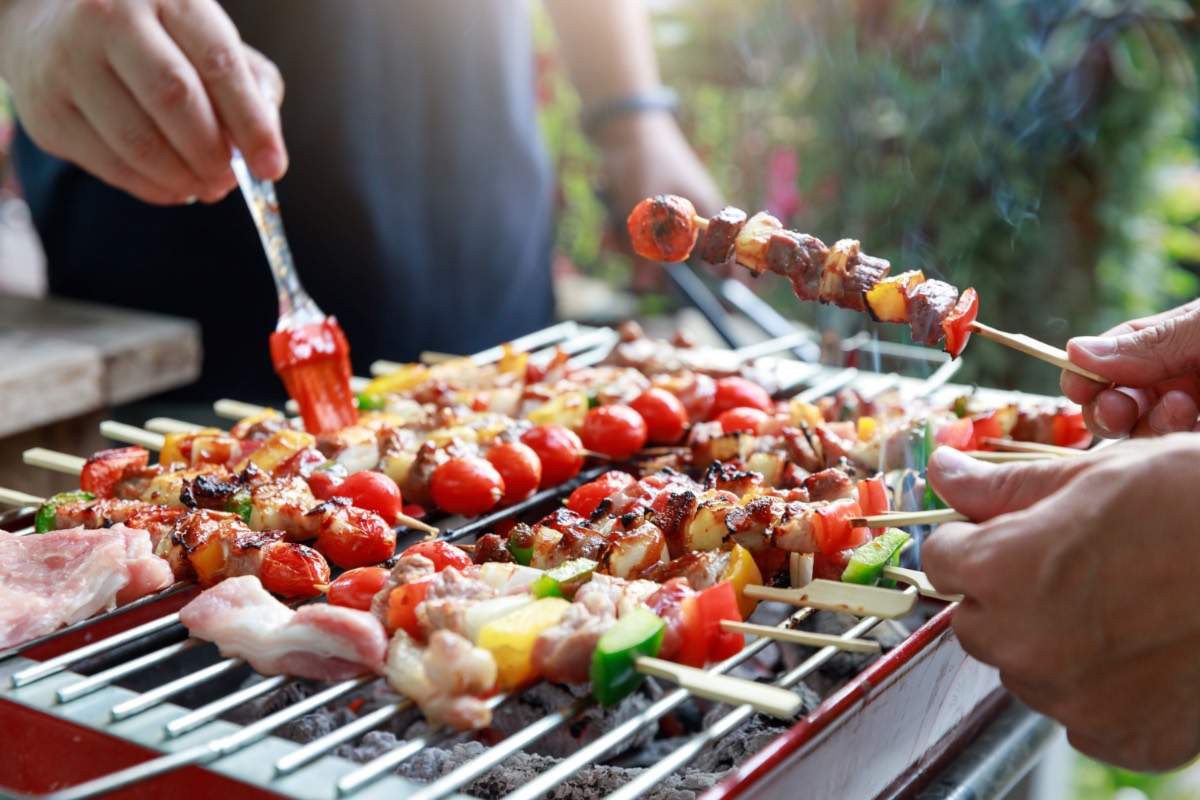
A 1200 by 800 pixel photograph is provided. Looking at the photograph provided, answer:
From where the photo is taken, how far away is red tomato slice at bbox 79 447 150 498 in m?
2.79

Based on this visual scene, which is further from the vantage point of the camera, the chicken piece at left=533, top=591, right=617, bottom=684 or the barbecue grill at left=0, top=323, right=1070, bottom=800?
the chicken piece at left=533, top=591, right=617, bottom=684

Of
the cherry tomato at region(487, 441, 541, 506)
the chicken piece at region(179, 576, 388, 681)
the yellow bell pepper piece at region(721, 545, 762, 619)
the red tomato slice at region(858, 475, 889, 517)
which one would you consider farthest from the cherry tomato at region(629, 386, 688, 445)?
the chicken piece at region(179, 576, 388, 681)

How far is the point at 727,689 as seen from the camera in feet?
5.72

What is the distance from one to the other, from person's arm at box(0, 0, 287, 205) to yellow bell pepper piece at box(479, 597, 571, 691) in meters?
1.75

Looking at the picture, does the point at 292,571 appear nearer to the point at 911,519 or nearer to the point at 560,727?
the point at 560,727

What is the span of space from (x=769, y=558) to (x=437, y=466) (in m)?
0.92

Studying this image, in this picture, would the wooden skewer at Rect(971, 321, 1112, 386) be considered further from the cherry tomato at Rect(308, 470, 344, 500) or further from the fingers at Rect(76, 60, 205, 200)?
the fingers at Rect(76, 60, 205, 200)

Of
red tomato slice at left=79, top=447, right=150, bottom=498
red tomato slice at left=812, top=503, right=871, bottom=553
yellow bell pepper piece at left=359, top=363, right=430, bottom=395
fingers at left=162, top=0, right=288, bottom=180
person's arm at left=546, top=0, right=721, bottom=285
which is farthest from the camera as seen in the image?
person's arm at left=546, top=0, right=721, bottom=285

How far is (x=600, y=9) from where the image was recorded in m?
5.36

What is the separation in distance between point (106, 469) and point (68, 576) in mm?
721

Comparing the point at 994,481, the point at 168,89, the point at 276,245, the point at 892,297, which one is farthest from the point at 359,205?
the point at 994,481

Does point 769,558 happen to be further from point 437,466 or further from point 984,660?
point 437,466

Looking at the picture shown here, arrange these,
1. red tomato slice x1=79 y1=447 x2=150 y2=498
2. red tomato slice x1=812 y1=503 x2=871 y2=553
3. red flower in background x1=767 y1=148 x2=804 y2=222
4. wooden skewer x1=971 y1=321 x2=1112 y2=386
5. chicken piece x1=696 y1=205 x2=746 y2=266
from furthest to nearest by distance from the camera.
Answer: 1. red flower in background x1=767 y1=148 x2=804 y2=222
2. red tomato slice x1=79 y1=447 x2=150 y2=498
3. chicken piece x1=696 y1=205 x2=746 y2=266
4. wooden skewer x1=971 y1=321 x2=1112 y2=386
5. red tomato slice x1=812 y1=503 x2=871 y2=553

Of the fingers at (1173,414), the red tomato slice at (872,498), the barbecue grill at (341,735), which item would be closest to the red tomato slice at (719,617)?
the barbecue grill at (341,735)
